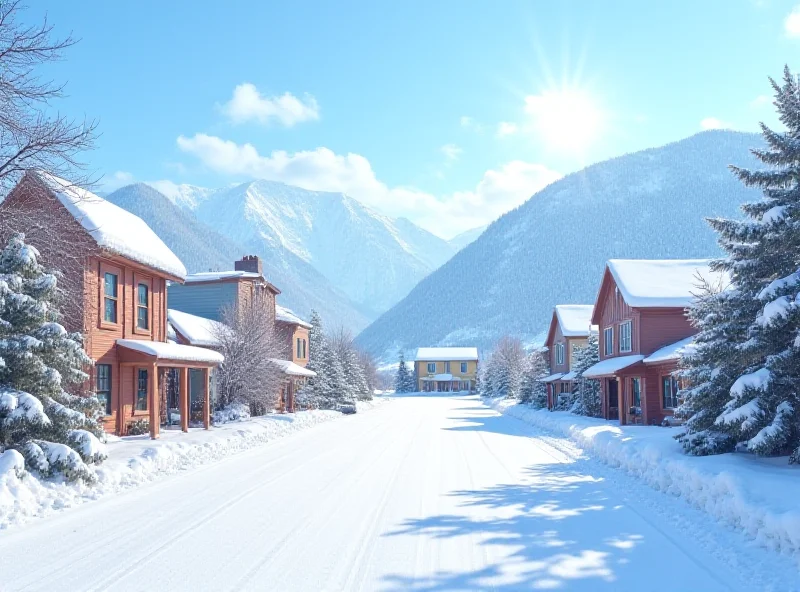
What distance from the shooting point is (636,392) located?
3003 cm

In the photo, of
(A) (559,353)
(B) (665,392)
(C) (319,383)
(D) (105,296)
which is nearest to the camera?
(D) (105,296)

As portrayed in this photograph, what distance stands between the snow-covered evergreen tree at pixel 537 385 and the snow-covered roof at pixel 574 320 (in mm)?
3938

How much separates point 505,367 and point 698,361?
55328 mm

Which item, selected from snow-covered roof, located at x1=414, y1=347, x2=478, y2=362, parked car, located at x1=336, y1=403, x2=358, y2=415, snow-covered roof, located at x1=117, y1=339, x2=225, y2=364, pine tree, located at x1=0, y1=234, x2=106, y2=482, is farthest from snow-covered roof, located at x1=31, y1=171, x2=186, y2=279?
snow-covered roof, located at x1=414, y1=347, x2=478, y2=362

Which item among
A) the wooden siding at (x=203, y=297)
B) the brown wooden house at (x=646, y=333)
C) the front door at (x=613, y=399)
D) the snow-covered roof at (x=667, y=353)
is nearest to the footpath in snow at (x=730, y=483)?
the snow-covered roof at (x=667, y=353)

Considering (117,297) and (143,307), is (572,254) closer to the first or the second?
(143,307)

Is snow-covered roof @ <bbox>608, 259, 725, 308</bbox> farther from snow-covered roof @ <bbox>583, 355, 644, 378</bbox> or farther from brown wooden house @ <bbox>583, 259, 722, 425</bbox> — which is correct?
snow-covered roof @ <bbox>583, 355, 644, 378</bbox>

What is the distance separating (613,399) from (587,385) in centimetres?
214

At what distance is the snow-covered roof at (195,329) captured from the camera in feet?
92.1

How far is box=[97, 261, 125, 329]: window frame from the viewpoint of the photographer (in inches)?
771

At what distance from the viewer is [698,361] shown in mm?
14016

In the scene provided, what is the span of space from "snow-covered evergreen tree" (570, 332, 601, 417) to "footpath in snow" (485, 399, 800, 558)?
61.2 ft

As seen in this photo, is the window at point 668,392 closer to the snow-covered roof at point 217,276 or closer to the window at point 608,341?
→ the window at point 608,341

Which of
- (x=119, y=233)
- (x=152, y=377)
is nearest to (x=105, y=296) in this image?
(x=119, y=233)
